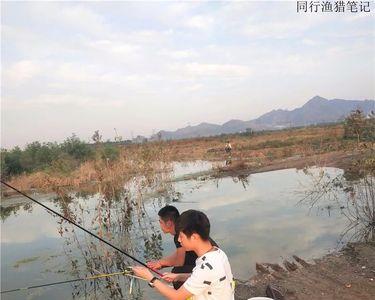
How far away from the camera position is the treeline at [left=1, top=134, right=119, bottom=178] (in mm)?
23062

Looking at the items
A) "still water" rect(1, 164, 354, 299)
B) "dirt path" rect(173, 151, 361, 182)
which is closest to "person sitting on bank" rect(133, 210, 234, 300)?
"still water" rect(1, 164, 354, 299)

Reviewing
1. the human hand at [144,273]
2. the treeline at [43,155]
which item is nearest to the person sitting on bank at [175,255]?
the human hand at [144,273]

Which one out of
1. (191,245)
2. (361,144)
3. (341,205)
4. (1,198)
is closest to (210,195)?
(341,205)

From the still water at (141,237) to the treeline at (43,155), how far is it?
10.2 meters

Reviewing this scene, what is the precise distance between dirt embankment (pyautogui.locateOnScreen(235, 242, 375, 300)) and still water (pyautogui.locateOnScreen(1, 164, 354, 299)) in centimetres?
44

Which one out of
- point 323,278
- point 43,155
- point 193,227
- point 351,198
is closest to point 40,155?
point 43,155

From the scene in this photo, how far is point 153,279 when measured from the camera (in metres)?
2.68

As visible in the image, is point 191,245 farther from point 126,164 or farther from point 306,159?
point 306,159

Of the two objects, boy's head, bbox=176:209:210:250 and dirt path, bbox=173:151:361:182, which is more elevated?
boy's head, bbox=176:209:210:250

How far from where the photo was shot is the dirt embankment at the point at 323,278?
16.8 feet

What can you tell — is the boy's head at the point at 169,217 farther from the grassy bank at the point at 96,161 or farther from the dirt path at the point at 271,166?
the dirt path at the point at 271,166

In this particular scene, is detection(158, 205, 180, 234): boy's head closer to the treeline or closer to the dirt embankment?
the dirt embankment

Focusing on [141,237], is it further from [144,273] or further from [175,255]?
[144,273]

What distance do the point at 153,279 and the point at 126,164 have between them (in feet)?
22.5
